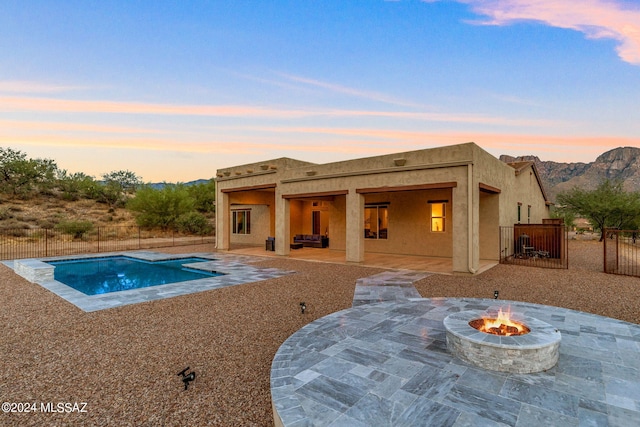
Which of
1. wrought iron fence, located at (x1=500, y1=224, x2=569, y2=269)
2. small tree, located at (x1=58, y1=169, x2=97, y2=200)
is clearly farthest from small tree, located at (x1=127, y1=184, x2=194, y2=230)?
wrought iron fence, located at (x1=500, y1=224, x2=569, y2=269)

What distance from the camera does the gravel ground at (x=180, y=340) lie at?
9.69ft

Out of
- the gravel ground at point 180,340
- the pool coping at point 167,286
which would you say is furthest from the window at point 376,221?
the pool coping at point 167,286

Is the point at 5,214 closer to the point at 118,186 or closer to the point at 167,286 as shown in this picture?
the point at 118,186

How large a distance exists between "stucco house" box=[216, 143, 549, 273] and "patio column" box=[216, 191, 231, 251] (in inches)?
2.2

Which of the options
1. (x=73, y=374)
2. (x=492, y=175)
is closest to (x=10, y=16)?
(x=73, y=374)

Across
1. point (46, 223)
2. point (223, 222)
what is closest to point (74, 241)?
point (46, 223)

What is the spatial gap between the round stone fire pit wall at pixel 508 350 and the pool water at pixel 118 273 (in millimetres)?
8758

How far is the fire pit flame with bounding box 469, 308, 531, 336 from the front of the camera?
3.74 m

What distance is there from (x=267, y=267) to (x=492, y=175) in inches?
358

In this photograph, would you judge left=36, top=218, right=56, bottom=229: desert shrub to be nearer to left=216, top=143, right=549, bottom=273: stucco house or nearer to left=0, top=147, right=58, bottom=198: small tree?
left=0, top=147, right=58, bottom=198: small tree

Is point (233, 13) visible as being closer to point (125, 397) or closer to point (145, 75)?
point (145, 75)

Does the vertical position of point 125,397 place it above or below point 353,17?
below

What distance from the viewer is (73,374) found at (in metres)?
3.61

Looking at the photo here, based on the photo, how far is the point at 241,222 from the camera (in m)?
21.7
